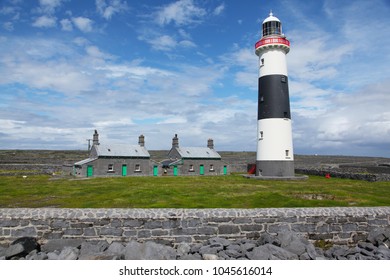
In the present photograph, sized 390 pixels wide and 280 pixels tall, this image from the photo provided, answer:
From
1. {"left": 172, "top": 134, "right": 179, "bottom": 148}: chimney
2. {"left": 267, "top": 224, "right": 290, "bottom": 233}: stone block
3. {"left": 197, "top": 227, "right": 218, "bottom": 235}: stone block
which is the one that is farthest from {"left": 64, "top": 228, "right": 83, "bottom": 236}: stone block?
{"left": 172, "top": 134, "right": 179, "bottom": 148}: chimney

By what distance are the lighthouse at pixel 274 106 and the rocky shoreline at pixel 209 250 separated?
15.7 metres

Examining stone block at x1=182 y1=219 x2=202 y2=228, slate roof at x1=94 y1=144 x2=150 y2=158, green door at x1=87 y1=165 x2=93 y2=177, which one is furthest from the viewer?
slate roof at x1=94 y1=144 x2=150 y2=158

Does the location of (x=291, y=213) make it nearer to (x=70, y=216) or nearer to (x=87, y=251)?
(x=87, y=251)

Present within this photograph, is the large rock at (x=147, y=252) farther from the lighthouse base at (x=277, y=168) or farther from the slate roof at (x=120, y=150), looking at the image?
the slate roof at (x=120, y=150)

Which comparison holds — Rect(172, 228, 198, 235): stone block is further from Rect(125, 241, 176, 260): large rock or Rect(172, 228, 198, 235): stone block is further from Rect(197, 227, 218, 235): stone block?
Rect(125, 241, 176, 260): large rock

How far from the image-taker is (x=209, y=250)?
8758mm

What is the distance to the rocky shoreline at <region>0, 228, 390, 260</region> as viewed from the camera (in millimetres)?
8273

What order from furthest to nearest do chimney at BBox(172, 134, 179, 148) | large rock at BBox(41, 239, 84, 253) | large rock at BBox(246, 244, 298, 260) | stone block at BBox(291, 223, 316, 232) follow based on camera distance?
chimney at BBox(172, 134, 179, 148) < stone block at BBox(291, 223, 316, 232) < large rock at BBox(41, 239, 84, 253) < large rock at BBox(246, 244, 298, 260)
